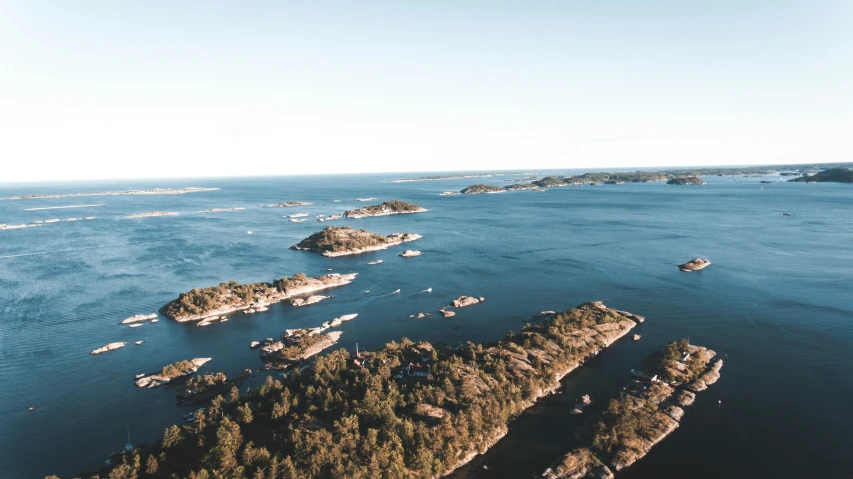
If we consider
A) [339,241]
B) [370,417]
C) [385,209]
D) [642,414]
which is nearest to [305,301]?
[339,241]

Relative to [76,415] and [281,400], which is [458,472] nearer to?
[281,400]

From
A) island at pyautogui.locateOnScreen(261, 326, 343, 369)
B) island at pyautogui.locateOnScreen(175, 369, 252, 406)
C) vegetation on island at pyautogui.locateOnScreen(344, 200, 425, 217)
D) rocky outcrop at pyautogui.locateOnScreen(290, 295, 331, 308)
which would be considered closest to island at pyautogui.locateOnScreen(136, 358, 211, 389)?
island at pyautogui.locateOnScreen(175, 369, 252, 406)

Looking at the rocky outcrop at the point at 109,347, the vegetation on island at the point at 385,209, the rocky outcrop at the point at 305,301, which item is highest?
the vegetation on island at the point at 385,209

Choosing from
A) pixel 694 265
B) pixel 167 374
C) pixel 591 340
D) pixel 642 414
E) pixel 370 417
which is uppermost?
pixel 370 417

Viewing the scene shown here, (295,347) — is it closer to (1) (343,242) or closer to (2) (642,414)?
(2) (642,414)

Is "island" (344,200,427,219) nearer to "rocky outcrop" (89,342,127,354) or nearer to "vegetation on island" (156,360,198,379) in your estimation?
"rocky outcrop" (89,342,127,354)

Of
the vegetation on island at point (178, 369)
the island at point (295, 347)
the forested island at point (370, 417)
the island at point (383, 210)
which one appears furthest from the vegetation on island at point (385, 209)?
the forested island at point (370, 417)

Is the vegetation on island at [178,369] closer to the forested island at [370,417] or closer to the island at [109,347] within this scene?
the forested island at [370,417]
